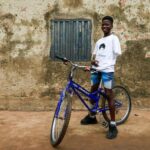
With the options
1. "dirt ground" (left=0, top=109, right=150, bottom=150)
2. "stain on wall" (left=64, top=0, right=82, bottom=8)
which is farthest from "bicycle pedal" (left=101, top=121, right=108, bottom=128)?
"stain on wall" (left=64, top=0, right=82, bottom=8)

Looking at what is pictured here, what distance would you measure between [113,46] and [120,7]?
1574 millimetres

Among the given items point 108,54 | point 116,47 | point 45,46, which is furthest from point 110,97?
point 45,46

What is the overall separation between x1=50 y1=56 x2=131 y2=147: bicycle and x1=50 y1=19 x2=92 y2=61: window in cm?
110

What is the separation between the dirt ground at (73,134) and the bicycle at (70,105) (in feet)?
0.52

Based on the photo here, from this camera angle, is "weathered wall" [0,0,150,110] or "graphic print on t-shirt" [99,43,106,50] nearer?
"graphic print on t-shirt" [99,43,106,50]

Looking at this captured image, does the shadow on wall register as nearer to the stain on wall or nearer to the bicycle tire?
the bicycle tire

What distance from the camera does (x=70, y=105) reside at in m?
5.38

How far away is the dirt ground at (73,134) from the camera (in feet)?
18.3

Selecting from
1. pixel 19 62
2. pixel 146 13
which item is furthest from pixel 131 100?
pixel 19 62

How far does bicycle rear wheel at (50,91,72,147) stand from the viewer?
5344mm

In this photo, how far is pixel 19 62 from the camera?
298 inches

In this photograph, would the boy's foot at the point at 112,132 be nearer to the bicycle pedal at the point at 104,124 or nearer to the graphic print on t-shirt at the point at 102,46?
the bicycle pedal at the point at 104,124

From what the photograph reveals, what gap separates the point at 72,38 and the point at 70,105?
2398 millimetres

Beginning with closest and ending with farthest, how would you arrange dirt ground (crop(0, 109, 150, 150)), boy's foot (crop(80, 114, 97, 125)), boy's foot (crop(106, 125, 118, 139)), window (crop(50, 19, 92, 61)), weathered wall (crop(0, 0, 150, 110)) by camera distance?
dirt ground (crop(0, 109, 150, 150))
boy's foot (crop(106, 125, 118, 139))
boy's foot (crop(80, 114, 97, 125))
weathered wall (crop(0, 0, 150, 110))
window (crop(50, 19, 92, 61))
